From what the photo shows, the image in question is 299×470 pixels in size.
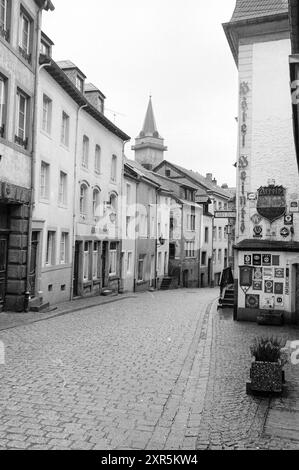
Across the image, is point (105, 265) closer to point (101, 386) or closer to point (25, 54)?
point (25, 54)

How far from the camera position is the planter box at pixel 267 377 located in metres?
6.80

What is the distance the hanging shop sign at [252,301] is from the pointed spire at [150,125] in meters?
70.9

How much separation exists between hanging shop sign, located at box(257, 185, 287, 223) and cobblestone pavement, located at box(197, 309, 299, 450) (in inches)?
268

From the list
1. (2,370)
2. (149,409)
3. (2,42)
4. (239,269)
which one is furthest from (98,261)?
(149,409)

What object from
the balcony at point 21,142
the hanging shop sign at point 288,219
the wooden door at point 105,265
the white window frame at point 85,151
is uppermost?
the white window frame at point 85,151

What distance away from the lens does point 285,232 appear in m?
15.5

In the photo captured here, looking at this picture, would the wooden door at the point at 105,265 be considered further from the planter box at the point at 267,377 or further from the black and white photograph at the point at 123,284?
the planter box at the point at 267,377

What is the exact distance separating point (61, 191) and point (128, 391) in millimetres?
14143

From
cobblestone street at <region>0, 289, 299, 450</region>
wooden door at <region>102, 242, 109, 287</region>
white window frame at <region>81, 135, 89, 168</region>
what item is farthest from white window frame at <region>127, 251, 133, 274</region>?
cobblestone street at <region>0, 289, 299, 450</region>

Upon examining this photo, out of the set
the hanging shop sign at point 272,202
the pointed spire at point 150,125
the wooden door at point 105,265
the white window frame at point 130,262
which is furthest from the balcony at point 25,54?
the pointed spire at point 150,125

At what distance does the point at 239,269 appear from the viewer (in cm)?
1575

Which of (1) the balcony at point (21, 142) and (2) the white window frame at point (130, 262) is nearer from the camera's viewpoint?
(1) the balcony at point (21, 142)

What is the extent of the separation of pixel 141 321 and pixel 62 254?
22.5ft

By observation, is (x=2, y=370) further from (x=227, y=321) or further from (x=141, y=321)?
(x=227, y=321)
